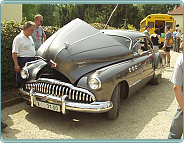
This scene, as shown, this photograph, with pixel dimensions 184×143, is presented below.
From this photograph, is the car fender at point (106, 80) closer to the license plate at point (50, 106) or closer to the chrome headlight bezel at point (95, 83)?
the chrome headlight bezel at point (95, 83)

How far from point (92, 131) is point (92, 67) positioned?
1107 millimetres

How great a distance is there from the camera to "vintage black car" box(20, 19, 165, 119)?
3438mm

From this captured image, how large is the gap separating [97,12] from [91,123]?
93.4ft

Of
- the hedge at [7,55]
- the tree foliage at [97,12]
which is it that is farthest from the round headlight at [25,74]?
the tree foliage at [97,12]

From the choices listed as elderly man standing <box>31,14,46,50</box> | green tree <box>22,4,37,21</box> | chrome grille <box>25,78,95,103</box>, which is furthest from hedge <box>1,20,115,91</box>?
green tree <box>22,4,37,21</box>

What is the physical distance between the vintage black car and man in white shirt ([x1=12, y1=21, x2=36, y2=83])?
264 millimetres

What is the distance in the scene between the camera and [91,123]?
382 cm

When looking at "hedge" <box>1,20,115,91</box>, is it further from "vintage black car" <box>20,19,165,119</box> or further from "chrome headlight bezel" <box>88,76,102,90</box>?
"chrome headlight bezel" <box>88,76,102,90</box>

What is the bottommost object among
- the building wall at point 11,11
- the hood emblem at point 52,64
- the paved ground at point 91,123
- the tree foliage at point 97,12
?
the paved ground at point 91,123

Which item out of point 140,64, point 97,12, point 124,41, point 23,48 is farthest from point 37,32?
point 97,12

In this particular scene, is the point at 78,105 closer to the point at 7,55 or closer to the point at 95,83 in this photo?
the point at 95,83

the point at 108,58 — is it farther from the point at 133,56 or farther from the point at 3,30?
the point at 3,30

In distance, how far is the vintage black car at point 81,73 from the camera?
135 inches

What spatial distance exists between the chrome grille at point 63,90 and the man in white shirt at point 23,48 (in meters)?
0.81
